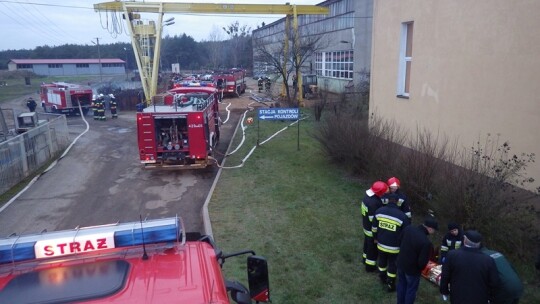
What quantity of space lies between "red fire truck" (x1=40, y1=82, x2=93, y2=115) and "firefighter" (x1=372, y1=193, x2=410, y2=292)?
2808 cm

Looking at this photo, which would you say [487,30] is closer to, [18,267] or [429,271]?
[429,271]

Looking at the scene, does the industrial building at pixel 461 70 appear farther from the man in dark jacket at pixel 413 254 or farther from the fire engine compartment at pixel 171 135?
the fire engine compartment at pixel 171 135

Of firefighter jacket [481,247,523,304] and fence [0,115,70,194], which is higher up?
firefighter jacket [481,247,523,304]

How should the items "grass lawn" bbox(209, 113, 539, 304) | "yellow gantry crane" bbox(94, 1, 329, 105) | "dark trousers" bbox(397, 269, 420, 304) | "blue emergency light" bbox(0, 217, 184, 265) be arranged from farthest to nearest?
"yellow gantry crane" bbox(94, 1, 329, 105), "grass lawn" bbox(209, 113, 539, 304), "dark trousers" bbox(397, 269, 420, 304), "blue emergency light" bbox(0, 217, 184, 265)

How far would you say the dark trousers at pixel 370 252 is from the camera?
6.84 m

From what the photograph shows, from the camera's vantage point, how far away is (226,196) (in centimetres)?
1155

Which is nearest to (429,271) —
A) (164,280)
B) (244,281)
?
(244,281)

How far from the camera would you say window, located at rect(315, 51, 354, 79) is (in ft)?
115

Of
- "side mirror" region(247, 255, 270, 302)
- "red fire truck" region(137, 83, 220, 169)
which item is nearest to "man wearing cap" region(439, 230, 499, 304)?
"side mirror" region(247, 255, 270, 302)

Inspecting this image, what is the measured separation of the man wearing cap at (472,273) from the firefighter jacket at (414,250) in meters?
0.58

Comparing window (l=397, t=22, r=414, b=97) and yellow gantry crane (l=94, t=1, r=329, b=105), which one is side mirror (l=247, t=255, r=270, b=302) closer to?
window (l=397, t=22, r=414, b=97)

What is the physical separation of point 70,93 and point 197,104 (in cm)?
1794

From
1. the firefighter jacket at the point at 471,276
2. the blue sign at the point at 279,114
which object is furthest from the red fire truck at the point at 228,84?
the firefighter jacket at the point at 471,276

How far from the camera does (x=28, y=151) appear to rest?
14.6 meters
